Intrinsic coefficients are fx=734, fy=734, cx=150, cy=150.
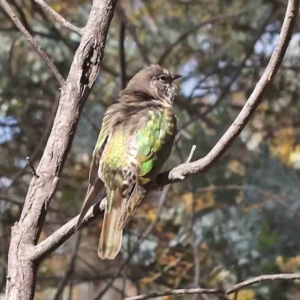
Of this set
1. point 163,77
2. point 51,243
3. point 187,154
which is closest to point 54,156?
point 51,243

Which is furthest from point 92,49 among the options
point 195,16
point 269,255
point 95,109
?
point 195,16

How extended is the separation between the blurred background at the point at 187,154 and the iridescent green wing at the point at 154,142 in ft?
5.48

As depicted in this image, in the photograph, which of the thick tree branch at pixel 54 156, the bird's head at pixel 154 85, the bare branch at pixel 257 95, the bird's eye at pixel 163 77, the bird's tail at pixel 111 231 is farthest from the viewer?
the bird's eye at pixel 163 77

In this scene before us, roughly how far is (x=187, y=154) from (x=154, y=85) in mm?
1801

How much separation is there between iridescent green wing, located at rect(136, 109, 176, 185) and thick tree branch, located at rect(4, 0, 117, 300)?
528mm

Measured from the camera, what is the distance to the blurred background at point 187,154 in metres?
4.85

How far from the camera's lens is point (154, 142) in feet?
8.44

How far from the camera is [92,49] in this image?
6.66 ft

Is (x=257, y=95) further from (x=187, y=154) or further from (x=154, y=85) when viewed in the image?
(x=187, y=154)

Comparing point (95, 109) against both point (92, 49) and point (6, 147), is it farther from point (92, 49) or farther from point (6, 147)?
point (92, 49)

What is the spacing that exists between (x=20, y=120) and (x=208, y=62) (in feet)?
5.19

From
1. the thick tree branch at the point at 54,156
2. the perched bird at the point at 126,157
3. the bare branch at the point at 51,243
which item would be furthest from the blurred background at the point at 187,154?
the bare branch at the point at 51,243

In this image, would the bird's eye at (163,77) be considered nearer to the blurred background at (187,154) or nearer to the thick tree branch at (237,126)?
the blurred background at (187,154)

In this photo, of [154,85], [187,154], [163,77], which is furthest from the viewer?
[187,154]
